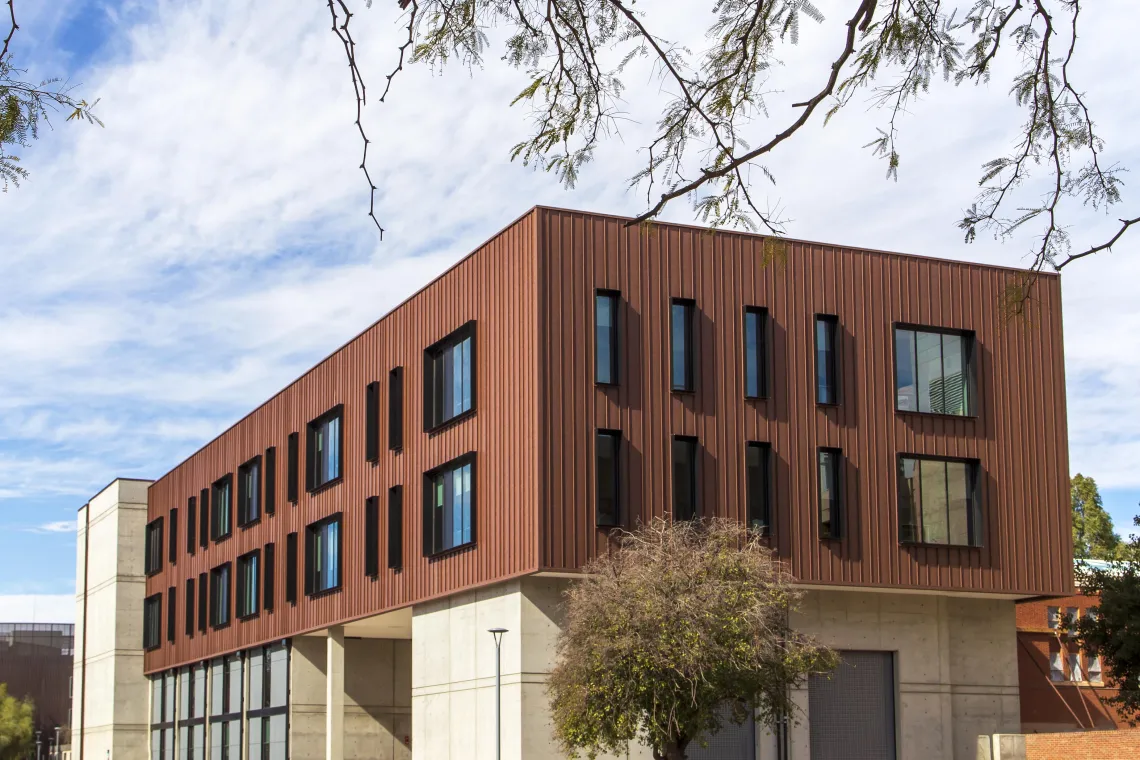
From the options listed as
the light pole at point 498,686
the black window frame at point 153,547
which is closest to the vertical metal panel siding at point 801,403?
the light pole at point 498,686

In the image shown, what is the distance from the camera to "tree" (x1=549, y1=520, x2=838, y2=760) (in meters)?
30.9

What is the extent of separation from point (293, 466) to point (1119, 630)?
2650 cm

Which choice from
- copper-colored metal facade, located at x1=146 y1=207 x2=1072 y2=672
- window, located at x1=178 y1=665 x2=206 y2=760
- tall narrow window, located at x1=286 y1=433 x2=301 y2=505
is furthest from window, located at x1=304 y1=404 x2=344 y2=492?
window, located at x1=178 y1=665 x2=206 y2=760

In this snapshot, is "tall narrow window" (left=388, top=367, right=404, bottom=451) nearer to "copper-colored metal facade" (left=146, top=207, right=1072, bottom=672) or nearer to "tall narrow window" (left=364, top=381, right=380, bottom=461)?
"copper-colored metal facade" (left=146, top=207, right=1072, bottom=672)

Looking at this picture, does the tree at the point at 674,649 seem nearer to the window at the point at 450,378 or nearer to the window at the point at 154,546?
the window at the point at 450,378

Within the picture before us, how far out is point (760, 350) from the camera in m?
38.9

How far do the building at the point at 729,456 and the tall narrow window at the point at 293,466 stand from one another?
690cm

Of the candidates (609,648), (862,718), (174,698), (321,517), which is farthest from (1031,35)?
(174,698)

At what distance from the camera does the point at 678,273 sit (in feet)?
125

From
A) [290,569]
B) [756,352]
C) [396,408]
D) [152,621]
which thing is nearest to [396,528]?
[396,408]

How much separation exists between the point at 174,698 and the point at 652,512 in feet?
121

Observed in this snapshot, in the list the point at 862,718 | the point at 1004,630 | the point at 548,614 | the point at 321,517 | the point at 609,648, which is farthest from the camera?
the point at 321,517

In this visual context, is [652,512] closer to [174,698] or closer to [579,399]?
[579,399]

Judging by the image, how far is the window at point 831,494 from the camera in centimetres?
3834
